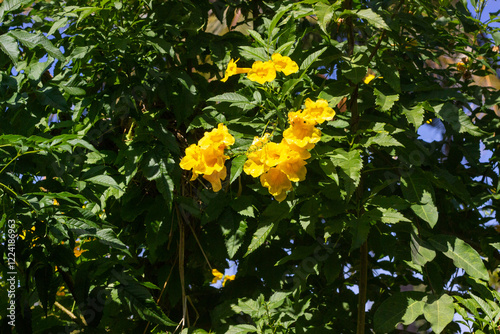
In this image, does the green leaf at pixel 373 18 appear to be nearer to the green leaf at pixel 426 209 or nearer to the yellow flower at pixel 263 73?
the yellow flower at pixel 263 73

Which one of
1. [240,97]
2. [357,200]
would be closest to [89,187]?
[240,97]

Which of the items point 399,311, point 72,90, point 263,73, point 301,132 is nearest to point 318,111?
point 301,132

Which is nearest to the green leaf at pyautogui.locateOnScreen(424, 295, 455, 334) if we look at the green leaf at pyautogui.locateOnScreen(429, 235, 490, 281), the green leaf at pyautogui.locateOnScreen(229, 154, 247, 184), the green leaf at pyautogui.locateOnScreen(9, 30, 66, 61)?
the green leaf at pyautogui.locateOnScreen(429, 235, 490, 281)

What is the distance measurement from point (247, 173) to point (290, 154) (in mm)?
130

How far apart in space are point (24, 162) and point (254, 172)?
2.40ft

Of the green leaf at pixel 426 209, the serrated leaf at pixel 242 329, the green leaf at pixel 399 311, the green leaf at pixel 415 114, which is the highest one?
the green leaf at pixel 415 114

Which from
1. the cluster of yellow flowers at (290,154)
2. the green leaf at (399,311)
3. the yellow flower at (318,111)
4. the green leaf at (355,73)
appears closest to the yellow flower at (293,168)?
the cluster of yellow flowers at (290,154)

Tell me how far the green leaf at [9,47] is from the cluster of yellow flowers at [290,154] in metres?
0.65

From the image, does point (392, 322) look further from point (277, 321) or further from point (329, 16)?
point (329, 16)

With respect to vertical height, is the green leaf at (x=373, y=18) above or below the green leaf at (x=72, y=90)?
above

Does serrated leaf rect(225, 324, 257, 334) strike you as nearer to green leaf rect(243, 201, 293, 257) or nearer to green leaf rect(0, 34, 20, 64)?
green leaf rect(243, 201, 293, 257)

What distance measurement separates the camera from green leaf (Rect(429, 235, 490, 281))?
1413 millimetres

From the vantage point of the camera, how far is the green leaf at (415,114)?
4.91ft

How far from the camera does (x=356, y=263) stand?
198cm
